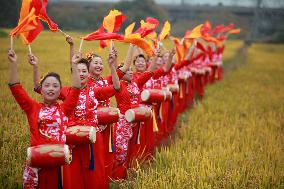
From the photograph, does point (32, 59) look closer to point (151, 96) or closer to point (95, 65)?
point (95, 65)

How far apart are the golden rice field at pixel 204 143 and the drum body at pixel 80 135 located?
0.70 metres

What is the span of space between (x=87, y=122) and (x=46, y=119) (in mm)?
723

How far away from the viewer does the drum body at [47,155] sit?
11.2 ft

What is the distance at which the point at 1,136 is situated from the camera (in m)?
5.36

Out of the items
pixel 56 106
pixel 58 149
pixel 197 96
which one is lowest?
pixel 197 96

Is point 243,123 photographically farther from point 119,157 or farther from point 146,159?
point 119,157

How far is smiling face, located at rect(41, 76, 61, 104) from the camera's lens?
371cm

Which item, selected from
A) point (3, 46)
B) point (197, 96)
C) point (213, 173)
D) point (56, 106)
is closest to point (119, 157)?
point (213, 173)

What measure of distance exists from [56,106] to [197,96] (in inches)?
353

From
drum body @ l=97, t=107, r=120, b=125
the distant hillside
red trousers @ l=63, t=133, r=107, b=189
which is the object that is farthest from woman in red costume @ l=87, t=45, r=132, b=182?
the distant hillside

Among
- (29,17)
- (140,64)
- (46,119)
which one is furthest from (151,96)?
(29,17)

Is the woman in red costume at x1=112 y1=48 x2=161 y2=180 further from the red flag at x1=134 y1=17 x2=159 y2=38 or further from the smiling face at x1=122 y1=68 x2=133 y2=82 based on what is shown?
the red flag at x1=134 y1=17 x2=159 y2=38

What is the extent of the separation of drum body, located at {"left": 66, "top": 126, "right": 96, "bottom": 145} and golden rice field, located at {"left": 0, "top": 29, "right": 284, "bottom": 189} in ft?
2.29

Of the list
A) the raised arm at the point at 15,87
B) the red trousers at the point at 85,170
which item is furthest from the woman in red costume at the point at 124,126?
the raised arm at the point at 15,87
